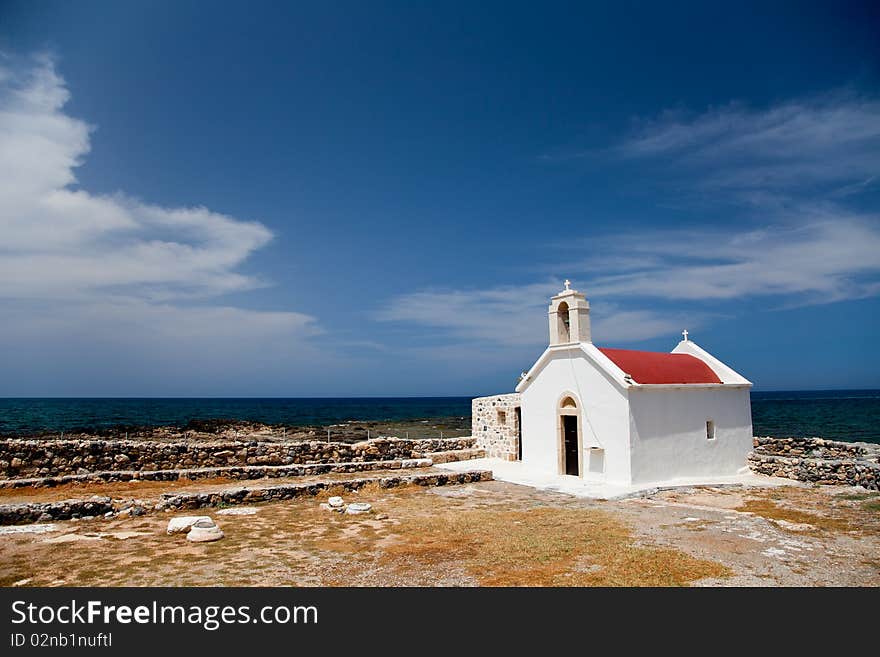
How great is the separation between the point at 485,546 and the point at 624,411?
7.82 m

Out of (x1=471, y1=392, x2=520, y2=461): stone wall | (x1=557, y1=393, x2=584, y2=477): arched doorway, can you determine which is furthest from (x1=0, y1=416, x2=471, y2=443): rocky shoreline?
(x1=557, y1=393, x2=584, y2=477): arched doorway

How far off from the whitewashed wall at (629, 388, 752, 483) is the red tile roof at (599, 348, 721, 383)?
445 millimetres

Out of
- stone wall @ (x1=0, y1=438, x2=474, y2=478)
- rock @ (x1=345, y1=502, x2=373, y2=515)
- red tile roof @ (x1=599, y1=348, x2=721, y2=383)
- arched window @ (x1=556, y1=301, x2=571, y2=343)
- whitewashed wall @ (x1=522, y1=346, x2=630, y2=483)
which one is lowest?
rock @ (x1=345, y1=502, x2=373, y2=515)

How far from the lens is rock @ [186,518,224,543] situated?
9.97m

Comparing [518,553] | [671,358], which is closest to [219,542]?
[518,553]

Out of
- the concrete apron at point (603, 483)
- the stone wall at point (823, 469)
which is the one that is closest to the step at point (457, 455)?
the concrete apron at point (603, 483)

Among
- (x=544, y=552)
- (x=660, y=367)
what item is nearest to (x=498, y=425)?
(x=660, y=367)

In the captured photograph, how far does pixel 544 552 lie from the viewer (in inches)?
359

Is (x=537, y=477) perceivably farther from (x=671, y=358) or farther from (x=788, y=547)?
(x=788, y=547)

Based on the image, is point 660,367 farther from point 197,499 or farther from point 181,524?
point 181,524

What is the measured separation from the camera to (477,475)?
17.4 meters

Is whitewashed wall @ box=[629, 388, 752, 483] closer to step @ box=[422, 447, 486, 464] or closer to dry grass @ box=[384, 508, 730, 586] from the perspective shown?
dry grass @ box=[384, 508, 730, 586]

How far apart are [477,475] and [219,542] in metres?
9.06
